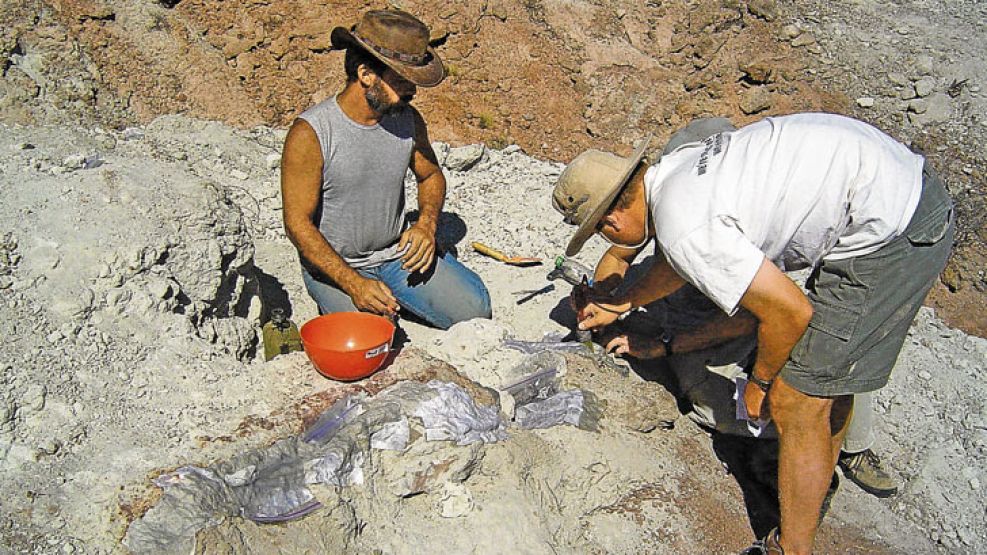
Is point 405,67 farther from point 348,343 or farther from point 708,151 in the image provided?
point 708,151

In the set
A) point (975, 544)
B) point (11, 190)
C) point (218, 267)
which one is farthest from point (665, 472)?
point (11, 190)

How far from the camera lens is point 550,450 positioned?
3.21 metres

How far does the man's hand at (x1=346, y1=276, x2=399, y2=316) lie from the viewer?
3539 millimetres

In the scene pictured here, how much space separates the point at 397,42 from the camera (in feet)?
11.0

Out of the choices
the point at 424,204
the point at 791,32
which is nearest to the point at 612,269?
the point at 424,204

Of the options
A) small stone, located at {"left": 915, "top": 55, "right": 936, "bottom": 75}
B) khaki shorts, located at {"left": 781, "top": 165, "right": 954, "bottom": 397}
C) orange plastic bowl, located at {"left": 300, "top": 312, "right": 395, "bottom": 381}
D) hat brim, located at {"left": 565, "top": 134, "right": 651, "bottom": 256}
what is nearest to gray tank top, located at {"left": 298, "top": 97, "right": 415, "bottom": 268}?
orange plastic bowl, located at {"left": 300, "top": 312, "right": 395, "bottom": 381}

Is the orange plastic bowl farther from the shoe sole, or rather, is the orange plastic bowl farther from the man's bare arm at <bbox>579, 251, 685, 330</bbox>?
the shoe sole

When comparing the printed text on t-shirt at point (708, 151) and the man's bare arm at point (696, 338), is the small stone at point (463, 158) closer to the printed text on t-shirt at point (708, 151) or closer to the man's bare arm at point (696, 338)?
the man's bare arm at point (696, 338)

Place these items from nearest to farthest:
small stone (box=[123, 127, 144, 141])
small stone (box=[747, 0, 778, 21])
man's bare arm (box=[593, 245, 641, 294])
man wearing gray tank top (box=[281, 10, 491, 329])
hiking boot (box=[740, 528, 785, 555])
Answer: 1. hiking boot (box=[740, 528, 785, 555])
2. man wearing gray tank top (box=[281, 10, 491, 329])
3. man's bare arm (box=[593, 245, 641, 294])
4. small stone (box=[123, 127, 144, 141])
5. small stone (box=[747, 0, 778, 21])

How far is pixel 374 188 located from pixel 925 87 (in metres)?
4.55

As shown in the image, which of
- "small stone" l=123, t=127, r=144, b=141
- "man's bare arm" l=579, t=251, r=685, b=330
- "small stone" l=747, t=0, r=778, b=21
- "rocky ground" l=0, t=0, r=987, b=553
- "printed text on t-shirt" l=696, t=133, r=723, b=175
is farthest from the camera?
"small stone" l=747, t=0, r=778, b=21

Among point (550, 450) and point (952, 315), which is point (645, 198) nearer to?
point (550, 450)

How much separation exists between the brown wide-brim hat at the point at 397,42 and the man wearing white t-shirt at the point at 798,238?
1.05m

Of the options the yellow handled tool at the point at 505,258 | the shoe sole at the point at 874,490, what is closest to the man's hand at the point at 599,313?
the yellow handled tool at the point at 505,258
